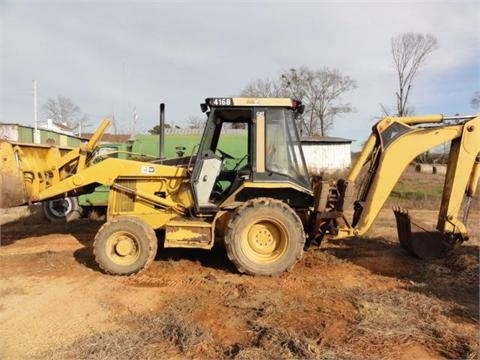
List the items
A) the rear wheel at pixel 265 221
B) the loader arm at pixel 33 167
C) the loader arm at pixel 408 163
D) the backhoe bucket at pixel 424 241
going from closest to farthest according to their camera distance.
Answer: the rear wheel at pixel 265 221 < the loader arm at pixel 408 163 < the loader arm at pixel 33 167 < the backhoe bucket at pixel 424 241

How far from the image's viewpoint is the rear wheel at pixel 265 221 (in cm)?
660

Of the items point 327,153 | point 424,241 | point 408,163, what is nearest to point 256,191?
point 408,163

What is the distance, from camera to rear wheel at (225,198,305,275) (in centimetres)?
660

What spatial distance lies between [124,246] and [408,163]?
461 cm

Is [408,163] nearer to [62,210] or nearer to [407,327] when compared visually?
[407,327]

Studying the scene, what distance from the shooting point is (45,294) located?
5.98m

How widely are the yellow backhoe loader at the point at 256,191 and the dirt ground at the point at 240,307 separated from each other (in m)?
0.45

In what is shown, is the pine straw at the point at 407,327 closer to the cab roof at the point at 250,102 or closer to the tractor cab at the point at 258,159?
the tractor cab at the point at 258,159

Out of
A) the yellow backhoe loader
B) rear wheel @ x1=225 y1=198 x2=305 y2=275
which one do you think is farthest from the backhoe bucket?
rear wheel @ x1=225 y1=198 x2=305 y2=275

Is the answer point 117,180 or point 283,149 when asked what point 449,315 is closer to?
point 283,149

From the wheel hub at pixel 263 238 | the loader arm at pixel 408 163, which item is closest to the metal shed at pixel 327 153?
the loader arm at pixel 408 163

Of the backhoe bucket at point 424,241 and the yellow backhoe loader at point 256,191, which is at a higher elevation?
the yellow backhoe loader at point 256,191

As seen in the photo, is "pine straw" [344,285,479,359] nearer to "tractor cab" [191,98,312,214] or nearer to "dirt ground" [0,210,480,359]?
"dirt ground" [0,210,480,359]

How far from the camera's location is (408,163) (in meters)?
6.96
